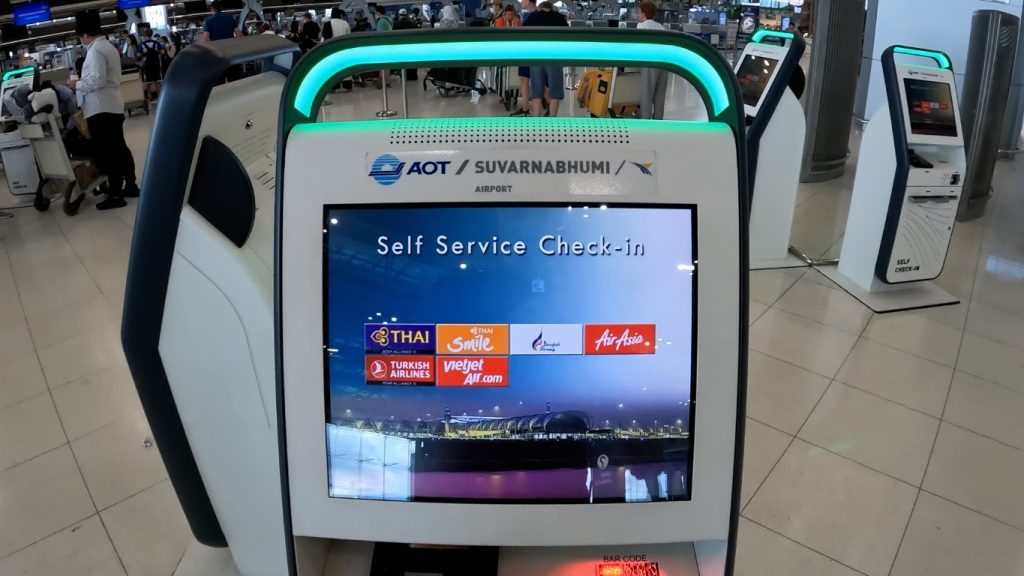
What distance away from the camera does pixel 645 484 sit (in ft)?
3.32

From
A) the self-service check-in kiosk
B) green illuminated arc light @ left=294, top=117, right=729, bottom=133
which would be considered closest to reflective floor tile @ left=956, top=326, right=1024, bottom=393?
the self-service check-in kiosk

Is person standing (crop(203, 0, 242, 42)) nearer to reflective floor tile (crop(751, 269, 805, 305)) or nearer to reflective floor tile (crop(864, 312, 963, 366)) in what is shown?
reflective floor tile (crop(751, 269, 805, 305))

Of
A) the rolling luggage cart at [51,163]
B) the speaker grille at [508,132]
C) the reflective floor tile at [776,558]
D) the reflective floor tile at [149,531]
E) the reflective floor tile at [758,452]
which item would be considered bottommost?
the reflective floor tile at [149,531]

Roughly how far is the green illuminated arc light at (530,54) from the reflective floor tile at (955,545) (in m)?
1.89

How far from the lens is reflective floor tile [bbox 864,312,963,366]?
3.48 m

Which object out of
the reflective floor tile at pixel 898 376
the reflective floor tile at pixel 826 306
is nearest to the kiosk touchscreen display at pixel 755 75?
the reflective floor tile at pixel 826 306

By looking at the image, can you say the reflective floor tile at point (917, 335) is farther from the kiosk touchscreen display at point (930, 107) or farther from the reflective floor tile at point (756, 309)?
the kiosk touchscreen display at point (930, 107)

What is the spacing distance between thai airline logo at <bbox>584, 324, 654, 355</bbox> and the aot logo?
31 centimetres

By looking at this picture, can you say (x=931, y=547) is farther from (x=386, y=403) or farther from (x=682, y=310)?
(x=386, y=403)

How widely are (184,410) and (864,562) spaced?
203 centimetres

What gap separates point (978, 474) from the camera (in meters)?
2.62

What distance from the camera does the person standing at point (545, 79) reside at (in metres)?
7.07

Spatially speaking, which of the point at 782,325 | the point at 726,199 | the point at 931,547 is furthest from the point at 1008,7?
the point at 726,199

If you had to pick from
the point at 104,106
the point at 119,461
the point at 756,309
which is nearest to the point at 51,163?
the point at 104,106
